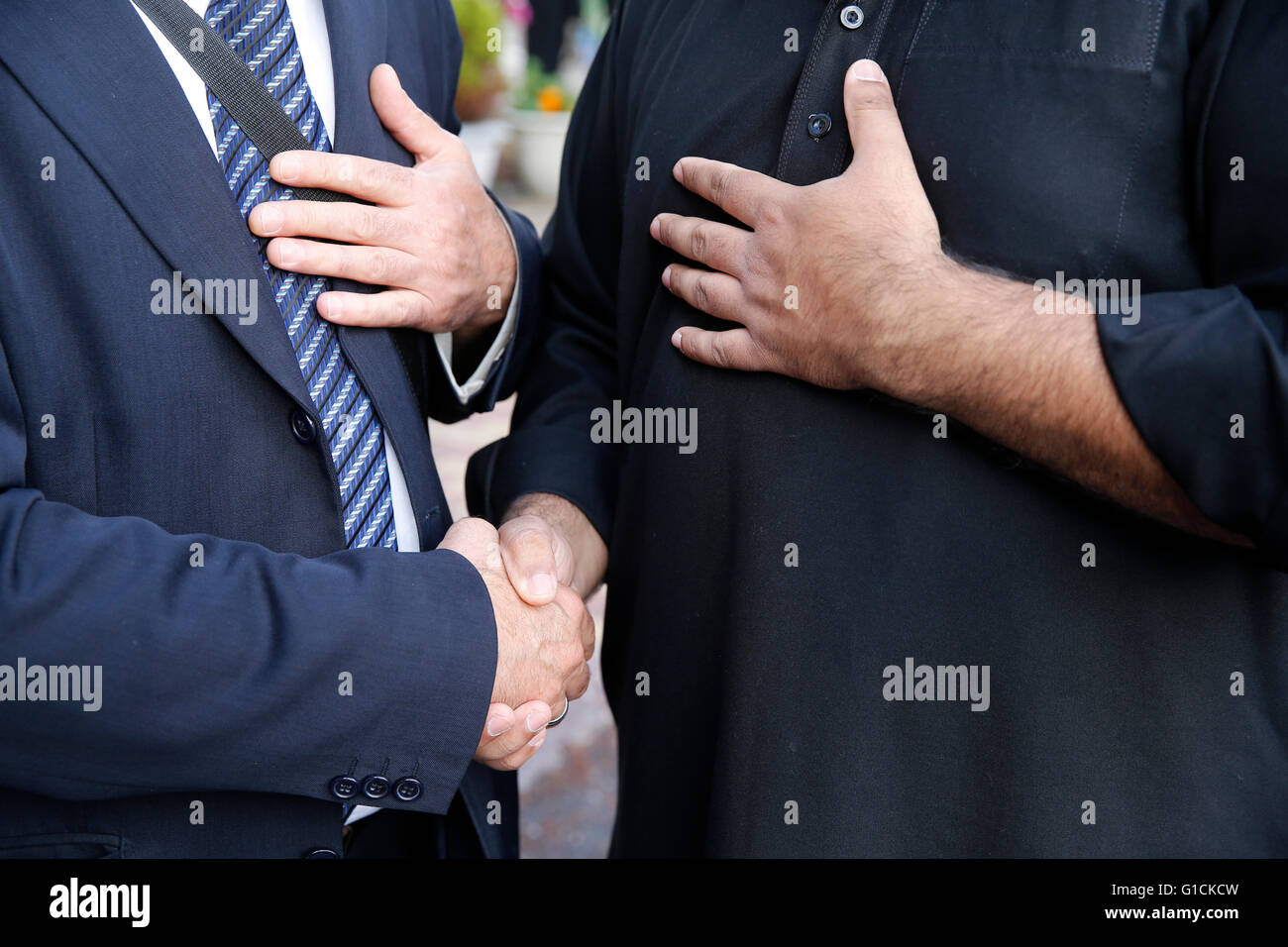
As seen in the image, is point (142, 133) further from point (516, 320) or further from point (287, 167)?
point (516, 320)

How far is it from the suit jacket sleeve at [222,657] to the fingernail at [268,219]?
0.36 m

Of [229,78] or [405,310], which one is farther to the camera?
[405,310]

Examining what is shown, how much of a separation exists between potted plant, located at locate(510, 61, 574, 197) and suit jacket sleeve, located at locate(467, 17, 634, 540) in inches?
295

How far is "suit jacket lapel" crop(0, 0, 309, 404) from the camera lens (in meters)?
1.27

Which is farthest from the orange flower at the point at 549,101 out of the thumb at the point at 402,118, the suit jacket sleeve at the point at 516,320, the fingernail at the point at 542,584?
the fingernail at the point at 542,584

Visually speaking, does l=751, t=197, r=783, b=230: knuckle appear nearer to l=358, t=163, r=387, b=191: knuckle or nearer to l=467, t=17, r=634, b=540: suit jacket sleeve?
l=467, t=17, r=634, b=540: suit jacket sleeve

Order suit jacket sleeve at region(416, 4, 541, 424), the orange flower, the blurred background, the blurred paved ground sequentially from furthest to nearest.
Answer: the orange flower
the blurred background
the blurred paved ground
suit jacket sleeve at region(416, 4, 541, 424)

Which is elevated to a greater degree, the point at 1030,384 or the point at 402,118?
the point at 402,118

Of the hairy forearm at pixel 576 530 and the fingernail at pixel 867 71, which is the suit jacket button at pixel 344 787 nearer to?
the hairy forearm at pixel 576 530

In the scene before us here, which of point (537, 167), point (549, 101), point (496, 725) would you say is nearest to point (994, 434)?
point (496, 725)

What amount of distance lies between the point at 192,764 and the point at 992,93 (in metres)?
1.29

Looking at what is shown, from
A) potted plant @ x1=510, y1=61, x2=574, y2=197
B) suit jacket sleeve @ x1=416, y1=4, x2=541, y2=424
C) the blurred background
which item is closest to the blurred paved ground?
the blurred background

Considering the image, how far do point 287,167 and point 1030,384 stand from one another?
3.28ft

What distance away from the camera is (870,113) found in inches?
55.8
